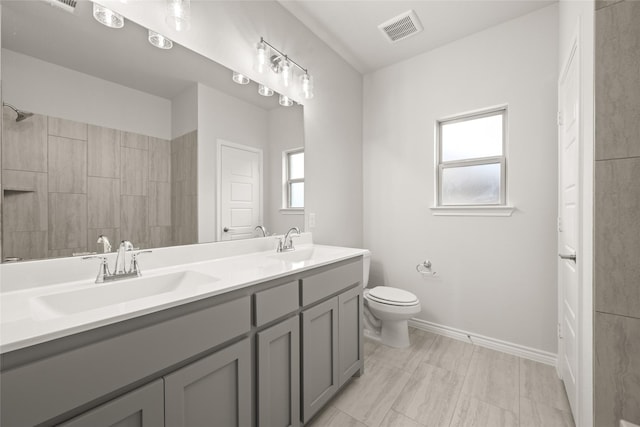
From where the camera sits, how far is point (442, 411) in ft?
5.08

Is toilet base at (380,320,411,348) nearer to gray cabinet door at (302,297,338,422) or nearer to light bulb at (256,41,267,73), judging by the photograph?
gray cabinet door at (302,297,338,422)

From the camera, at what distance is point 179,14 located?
1301 mm

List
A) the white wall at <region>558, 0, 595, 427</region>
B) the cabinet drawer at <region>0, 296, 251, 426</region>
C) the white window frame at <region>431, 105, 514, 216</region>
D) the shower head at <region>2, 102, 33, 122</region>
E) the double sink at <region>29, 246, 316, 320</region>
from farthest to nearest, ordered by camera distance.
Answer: the white window frame at <region>431, 105, 514, 216</region>
the white wall at <region>558, 0, 595, 427</region>
the shower head at <region>2, 102, 33, 122</region>
the double sink at <region>29, 246, 316, 320</region>
the cabinet drawer at <region>0, 296, 251, 426</region>

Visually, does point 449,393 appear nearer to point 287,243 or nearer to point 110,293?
point 287,243

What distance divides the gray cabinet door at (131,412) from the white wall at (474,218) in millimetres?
2313

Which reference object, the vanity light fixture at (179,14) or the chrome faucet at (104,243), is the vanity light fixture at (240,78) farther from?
the chrome faucet at (104,243)

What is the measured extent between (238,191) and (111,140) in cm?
69

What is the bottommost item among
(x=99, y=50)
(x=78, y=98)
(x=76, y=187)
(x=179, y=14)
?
(x=76, y=187)

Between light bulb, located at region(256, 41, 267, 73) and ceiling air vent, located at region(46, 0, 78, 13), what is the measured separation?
0.91m

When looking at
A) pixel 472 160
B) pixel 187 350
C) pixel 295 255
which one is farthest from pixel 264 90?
pixel 472 160

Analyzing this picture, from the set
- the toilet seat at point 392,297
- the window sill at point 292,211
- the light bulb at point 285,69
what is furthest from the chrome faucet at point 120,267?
the toilet seat at point 392,297

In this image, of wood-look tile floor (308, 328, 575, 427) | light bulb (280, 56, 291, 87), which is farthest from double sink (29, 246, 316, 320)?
light bulb (280, 56, 291, 87)

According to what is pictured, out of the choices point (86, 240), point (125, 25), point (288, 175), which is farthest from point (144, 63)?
point (288, 175)

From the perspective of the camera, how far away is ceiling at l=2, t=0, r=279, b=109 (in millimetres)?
984
